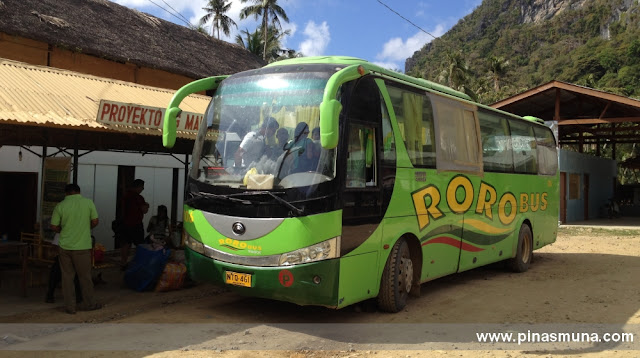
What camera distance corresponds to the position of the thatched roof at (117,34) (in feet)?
Result: 48.2

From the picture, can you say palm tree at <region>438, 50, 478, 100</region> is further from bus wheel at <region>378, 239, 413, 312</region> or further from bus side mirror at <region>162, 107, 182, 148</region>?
bus side mirror at <region>162, 107, 182, 148</region>

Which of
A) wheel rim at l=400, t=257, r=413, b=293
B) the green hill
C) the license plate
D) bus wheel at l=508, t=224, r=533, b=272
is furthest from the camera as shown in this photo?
the green hill

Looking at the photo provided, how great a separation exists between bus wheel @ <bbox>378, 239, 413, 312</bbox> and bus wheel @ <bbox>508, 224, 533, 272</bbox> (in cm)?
473

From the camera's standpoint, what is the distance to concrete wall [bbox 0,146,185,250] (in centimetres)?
1277

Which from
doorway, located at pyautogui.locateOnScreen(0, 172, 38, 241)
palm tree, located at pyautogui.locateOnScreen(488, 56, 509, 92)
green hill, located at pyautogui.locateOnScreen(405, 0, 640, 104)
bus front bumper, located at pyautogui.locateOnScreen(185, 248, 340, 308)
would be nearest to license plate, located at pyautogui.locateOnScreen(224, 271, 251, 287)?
bus front bumper, located at pyautogui.locateOnScreen(185, 248, 340, 308)

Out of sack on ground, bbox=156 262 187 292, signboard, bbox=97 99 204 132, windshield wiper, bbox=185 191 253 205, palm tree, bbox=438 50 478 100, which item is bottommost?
sack on ground, bbox=156 262 187 292

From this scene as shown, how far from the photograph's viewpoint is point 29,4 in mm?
15453

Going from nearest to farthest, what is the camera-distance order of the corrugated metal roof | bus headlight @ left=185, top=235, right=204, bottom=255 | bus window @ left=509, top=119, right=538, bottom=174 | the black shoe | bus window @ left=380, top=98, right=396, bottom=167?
bus headlight @ left=185, top=235, right=204, bottom=255 → bus window @ left=380, top=98, right=396, bottom=167 → the corrugated metal roof → the black shoe → bus window @ left=509, top=119, right=538, bottom=174

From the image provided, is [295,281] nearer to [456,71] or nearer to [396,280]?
[396,280]

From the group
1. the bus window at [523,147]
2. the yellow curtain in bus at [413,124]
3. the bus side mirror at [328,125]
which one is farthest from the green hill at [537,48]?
the bus side mirror at [328,125]

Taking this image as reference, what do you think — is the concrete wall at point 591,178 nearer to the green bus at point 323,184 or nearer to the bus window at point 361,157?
the green bus at point 323,184

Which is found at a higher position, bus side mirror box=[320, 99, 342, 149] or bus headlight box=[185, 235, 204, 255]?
bus side mirror box=[320, 99, 342, 149]

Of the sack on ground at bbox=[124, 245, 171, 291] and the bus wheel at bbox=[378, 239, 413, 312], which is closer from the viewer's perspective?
the bus wheel at bbox=[378, 239, 413, 312]

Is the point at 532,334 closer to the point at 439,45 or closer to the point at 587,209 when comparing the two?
the point at 587,209
